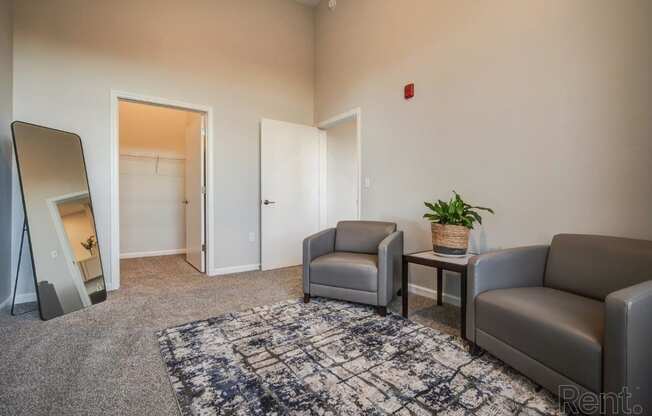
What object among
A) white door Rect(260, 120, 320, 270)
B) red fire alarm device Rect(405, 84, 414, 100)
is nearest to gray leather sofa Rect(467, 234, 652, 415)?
red fire alarm device Rect(405, 84, 414, 100)

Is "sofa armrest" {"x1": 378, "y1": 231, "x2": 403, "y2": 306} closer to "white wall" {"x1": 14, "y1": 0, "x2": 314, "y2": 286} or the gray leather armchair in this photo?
the gray leather armchair

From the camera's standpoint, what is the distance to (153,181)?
4.64 meters

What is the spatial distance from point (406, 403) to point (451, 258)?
3.35ft

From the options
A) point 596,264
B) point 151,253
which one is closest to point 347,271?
point 596,264

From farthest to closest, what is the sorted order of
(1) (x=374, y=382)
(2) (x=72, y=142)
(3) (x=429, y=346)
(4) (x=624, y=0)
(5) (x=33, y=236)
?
(2) (x=72, y=142), (5) (x=33, y=236), (3) (x=429, y=346), (4) (x=624, y=0), (1) (x=374, y=382)

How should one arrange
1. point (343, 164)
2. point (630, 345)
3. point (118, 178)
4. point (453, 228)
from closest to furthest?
point (630, 345) < point (453, 228) < point (118, 178) < point (343, 164)

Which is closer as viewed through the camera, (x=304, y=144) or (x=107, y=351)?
(x=107, y=351)

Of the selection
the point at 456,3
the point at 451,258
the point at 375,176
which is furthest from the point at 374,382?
the point at 456,3

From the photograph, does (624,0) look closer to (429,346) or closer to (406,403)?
(429,346)

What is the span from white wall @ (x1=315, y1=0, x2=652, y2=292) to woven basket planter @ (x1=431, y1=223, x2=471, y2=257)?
0.37 meters

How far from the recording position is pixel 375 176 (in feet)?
10.4

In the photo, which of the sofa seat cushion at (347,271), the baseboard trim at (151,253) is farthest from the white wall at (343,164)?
the baseboard trim at (151,253)

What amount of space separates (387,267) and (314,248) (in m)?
0.67

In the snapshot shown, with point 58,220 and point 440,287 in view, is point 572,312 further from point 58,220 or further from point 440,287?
point 58,220
